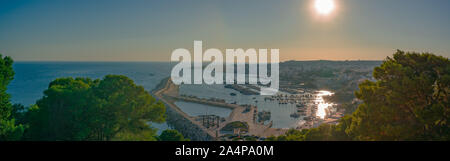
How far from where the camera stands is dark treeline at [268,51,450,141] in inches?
299

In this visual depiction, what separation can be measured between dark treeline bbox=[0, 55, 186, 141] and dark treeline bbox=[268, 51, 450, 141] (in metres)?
9.46

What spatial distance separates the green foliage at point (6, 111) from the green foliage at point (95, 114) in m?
1.16

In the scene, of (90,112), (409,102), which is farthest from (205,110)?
(409,102)

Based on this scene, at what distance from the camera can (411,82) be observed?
7887 mm

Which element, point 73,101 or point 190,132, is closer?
point 73,101

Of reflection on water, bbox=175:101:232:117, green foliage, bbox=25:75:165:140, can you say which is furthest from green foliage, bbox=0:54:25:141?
reflection on water, bbox=175:101:232:117

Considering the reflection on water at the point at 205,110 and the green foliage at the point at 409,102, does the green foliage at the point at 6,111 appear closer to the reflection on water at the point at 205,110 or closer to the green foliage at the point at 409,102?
the green foliage at the point at 409,102

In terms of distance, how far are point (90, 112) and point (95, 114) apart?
0.31 m

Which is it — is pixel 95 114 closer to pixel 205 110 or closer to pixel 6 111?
pixel 6 111

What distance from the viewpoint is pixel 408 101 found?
815cm

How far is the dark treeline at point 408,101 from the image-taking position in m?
7.59
